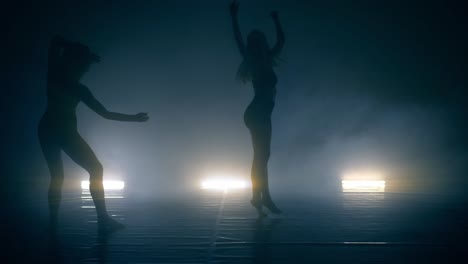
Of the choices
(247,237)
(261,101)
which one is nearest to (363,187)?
(261,101)

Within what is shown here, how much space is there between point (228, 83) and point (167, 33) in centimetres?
157

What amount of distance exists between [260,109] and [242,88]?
14.3 ft

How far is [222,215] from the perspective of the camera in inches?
97.7

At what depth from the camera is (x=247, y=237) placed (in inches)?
68.1

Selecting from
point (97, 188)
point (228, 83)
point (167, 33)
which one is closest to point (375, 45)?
point (228, 83)

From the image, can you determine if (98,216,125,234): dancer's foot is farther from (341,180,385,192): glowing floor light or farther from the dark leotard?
(341,180,385,192): glowing floor light

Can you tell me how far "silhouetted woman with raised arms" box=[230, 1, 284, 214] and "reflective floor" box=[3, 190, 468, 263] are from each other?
0.64 feet

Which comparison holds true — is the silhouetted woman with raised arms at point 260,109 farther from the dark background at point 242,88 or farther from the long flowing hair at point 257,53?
the dark background at point 242,88

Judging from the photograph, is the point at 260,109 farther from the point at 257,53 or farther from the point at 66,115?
the point at 66,115

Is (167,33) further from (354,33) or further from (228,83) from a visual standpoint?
(354,33)

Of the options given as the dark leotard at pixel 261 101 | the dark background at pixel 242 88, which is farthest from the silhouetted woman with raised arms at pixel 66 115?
the dark background at pixel 242 88

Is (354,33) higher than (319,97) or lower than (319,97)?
higher

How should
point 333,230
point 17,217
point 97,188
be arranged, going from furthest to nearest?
point 17,217 → point 97,188 → point 333,230

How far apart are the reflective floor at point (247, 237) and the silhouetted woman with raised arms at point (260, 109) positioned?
0.20 meters
